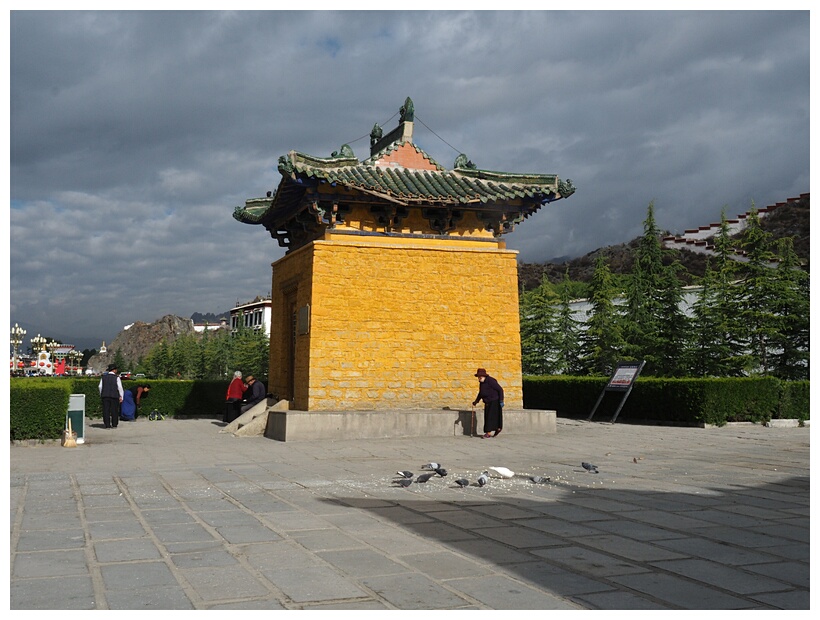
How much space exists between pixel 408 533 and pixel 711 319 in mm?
21315

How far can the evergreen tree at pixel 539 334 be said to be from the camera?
105 ft

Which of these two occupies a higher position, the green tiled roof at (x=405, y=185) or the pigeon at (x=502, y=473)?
the green tiled roof at (x=405, y=185)

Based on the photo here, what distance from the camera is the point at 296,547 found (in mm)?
5719

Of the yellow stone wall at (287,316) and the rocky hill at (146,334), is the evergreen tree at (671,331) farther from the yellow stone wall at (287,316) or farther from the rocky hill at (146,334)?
the rocky hill at (146,334)

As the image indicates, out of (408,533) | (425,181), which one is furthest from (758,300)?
(408,533)

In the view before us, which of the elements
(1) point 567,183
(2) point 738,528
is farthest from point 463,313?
(2) point 738,528

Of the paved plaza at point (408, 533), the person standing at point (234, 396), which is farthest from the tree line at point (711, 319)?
the person standing at point (234, 396)

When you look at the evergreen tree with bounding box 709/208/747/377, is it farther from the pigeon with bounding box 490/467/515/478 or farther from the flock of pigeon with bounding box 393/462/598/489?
the pigeon with bounding box 490/467/515/478

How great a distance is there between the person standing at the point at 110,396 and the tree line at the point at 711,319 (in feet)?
49.9

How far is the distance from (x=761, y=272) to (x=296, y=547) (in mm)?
20670

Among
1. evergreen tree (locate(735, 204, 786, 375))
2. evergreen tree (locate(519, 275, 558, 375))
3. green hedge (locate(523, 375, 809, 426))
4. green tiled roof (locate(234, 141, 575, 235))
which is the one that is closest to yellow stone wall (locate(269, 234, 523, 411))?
green tiled roof (locate(234, 141, 575, 235))

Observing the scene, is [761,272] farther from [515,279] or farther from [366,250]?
[366,250]

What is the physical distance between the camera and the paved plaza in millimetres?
4508

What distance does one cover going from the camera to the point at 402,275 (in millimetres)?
16438
